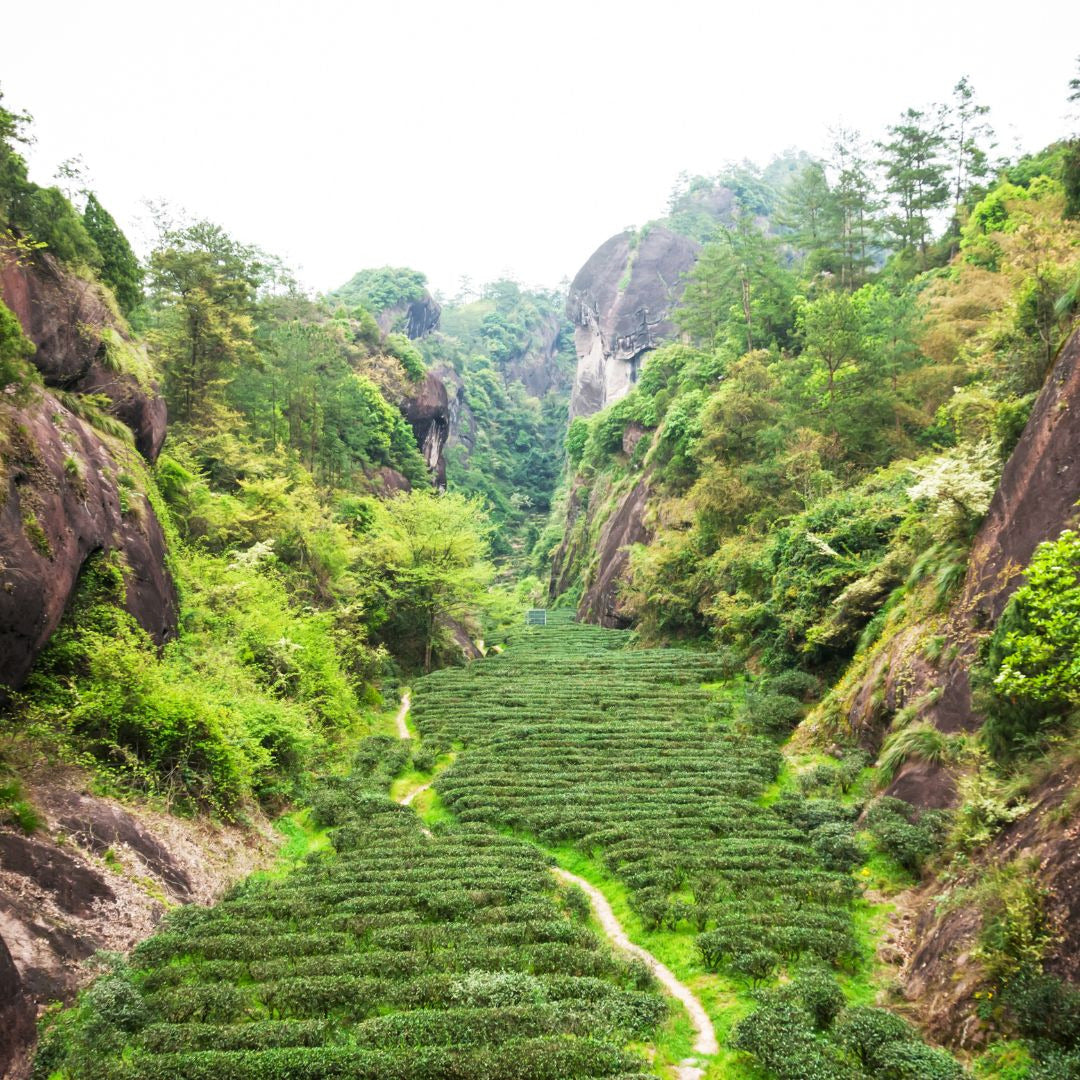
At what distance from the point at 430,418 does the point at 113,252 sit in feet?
132

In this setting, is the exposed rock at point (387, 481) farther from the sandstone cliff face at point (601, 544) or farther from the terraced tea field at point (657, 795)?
the terraced tea field at point (657, 795)

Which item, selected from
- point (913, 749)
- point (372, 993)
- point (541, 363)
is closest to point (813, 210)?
point (913, 749)

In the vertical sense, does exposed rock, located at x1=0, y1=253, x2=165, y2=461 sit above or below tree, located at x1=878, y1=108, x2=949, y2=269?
below

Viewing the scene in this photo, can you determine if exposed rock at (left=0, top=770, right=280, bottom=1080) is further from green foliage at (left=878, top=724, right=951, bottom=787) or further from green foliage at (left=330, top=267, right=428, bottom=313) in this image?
green foliage at (left=330, top=267, right=428, bottom=313)

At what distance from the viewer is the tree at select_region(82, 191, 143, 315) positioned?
23656mm

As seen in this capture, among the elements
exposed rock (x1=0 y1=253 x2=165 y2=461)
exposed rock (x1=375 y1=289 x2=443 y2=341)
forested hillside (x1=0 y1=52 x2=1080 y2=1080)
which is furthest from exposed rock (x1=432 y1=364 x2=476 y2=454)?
exposed rock (x1=0 y1=253 x2=165 y2=461)

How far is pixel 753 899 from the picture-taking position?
39.1 feet

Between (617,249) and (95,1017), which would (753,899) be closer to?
(95,1017)

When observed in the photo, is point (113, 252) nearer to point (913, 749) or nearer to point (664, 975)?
point (664, 975)

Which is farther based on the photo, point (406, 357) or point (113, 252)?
point (406, 357)

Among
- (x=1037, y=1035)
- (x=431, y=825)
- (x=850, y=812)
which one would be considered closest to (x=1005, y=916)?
(x=1037, y=1035)

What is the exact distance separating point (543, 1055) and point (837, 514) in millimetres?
19443

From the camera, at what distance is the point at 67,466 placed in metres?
14.7

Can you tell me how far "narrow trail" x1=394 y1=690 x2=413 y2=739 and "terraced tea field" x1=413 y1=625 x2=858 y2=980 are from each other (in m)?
0.62
